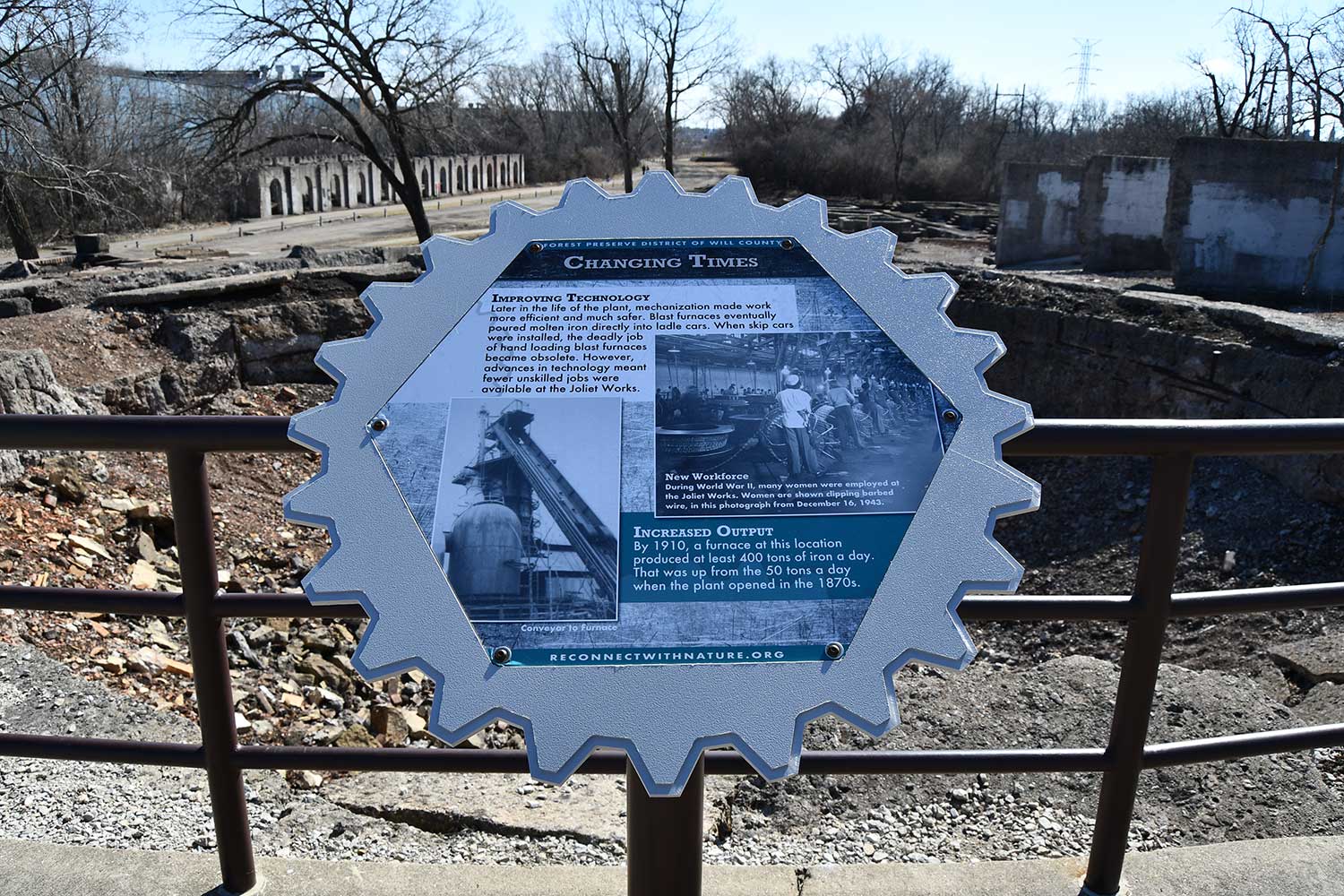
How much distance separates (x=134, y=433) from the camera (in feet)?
5.81

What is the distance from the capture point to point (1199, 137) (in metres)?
11.4

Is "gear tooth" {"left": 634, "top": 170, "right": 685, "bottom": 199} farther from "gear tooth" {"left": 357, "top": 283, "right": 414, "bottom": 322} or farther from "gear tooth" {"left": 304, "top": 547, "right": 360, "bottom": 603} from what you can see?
"gear tooth" {"left": 304, "top": 547, "right": 360, "bottom": 603}

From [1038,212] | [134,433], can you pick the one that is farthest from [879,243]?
[1038,212]

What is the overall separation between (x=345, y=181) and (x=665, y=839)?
1991 inches

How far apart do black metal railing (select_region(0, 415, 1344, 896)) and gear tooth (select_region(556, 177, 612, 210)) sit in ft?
2.03

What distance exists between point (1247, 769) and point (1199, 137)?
9.80 m

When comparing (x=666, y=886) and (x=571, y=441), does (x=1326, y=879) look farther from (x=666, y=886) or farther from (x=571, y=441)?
(x=571, y=441)

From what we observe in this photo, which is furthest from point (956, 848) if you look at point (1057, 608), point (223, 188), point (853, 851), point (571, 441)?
point (223, 188)

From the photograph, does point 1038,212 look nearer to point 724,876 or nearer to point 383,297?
point 724,876

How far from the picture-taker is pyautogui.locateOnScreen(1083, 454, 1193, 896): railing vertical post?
72.2 inches

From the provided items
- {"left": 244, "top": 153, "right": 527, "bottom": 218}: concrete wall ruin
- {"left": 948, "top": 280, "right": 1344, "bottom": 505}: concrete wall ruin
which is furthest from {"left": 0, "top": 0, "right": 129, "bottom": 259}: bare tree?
{"left": 948, "top": 280, "right": 1344, "bottom": 505}: concrete wall ruin

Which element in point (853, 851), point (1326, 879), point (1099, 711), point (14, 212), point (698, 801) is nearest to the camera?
point (698, 801)

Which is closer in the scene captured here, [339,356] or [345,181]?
[339,356]

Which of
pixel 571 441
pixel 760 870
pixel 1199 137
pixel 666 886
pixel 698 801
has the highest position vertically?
pixel 1199 137
